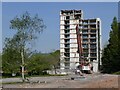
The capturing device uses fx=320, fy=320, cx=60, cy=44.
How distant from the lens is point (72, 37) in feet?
313

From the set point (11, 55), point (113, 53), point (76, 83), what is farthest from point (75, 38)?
point (76, 83)

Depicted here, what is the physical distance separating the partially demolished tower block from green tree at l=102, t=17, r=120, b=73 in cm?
2583

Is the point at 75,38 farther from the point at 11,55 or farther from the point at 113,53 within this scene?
the point at 11,55

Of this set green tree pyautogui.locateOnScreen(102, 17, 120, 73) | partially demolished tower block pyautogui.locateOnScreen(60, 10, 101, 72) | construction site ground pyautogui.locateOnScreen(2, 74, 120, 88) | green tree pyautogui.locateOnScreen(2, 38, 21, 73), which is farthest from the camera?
partially demolished tower block pyautogui.locateOnScreen(60, 10, 101, 72)

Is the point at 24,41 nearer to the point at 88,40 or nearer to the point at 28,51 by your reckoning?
the point at 28,51

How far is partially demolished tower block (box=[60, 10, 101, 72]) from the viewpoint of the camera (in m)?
92.3

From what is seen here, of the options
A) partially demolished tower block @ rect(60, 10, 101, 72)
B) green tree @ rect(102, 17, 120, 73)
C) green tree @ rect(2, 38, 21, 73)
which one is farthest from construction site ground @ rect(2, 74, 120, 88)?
partially demolished tower block @ rect(60, 10, 101, 72)

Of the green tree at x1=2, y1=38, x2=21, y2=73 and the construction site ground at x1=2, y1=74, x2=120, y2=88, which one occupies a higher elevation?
the green tree at x1=2, y1=38, x2=21, y2=73

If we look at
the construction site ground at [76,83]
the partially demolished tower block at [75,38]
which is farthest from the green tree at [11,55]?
the partially demolished tower block at [75,38]

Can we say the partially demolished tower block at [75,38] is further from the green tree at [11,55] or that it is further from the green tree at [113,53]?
the green tree at [11,55]

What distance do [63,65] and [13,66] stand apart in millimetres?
56180

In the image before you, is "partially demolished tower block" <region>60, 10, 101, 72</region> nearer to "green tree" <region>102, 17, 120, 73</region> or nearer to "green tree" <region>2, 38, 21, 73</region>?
"green tree" <region>102, 17, 120, 73</region>

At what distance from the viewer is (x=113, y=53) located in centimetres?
6175

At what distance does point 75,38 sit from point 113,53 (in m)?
34.4
